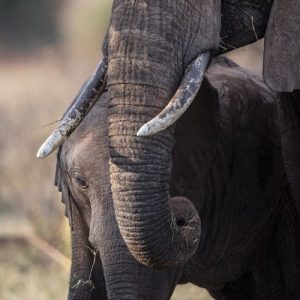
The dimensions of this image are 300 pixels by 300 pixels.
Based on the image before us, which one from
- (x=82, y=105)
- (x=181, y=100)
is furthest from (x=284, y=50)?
(x=82, y=105)

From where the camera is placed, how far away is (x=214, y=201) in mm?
7590

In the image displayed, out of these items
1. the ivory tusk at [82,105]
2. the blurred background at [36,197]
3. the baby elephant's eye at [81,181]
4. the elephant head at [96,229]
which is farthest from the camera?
the blurred background at [36,197]

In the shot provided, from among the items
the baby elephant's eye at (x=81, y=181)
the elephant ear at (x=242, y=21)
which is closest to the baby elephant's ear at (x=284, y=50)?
the elephant ear at (x=242, y=21)

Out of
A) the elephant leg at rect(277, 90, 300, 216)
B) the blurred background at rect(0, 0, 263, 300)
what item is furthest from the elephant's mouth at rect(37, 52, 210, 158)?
the blurred background at rect(0, 0, 263, 300)

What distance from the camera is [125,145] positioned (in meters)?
6.26

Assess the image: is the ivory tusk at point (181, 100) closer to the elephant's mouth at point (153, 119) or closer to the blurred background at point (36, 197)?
the elephant's mouth at point (153, 119)

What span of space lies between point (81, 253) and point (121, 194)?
131 centimetres

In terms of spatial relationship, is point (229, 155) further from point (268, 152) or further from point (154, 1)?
point (154, 1)

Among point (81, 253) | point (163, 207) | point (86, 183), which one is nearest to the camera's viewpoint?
→ point (163, 207)

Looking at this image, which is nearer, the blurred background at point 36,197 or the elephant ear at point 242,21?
the elephant ear at point 242,21

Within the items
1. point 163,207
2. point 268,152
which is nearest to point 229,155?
point 268,152

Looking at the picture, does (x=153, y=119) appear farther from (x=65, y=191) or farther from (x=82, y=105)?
(x=65, y=191)

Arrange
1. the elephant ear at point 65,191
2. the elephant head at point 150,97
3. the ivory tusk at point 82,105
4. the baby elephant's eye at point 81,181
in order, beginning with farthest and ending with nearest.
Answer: the elephant ear at point 65,191
the baby elephant's eye at point 81,181
the ivory tusk at point 82,105
the elephant head at point 150,97

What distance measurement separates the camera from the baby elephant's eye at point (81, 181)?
23.2ft
